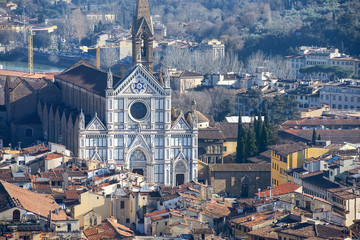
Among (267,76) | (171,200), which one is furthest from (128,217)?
(267,76)

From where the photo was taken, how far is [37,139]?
276ft

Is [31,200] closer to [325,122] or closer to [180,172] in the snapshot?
[180,172]

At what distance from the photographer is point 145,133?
75.2 meters

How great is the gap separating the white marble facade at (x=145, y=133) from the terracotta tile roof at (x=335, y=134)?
833 cm

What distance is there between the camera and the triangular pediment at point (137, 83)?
74.8 metres

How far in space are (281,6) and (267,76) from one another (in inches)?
3016

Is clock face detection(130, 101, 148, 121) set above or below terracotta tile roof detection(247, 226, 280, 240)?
above

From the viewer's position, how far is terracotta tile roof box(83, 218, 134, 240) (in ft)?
172

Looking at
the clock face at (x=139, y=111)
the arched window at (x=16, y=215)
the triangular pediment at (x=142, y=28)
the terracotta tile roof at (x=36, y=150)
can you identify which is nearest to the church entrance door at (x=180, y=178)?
the clock face at (x=139, y=111)

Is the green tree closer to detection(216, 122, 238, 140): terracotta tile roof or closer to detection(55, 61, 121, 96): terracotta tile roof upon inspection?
detection(55, 61, 121, 96): terracotta tile roof

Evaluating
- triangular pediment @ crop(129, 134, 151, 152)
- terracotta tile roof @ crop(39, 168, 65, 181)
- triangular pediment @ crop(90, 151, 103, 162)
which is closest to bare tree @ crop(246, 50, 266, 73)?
triangular pediment @ crop(129, 134, 151, 152)

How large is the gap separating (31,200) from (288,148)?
2212cm

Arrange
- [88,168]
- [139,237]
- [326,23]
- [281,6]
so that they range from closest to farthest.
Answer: [139,237] → [88,168] → [326,23] → [281,6]

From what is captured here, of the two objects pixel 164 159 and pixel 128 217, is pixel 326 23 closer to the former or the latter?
pixel 164 159
